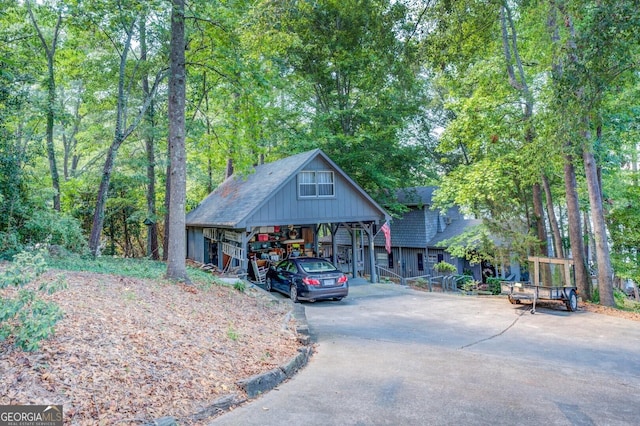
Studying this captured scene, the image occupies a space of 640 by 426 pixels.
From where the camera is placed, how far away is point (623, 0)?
5.95 m

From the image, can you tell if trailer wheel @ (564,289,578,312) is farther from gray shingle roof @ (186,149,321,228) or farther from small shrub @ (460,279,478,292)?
gray shingle roof @ (186,149,321,228)

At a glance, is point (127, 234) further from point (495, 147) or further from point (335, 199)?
point (495, 147)

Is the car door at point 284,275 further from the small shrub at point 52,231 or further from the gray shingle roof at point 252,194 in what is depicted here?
the small shrub at point 52,231

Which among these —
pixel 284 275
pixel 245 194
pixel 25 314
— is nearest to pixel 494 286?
pixel 284 275

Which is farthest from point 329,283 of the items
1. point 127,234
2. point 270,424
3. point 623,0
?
point 127,234

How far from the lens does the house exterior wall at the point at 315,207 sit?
1544 cm

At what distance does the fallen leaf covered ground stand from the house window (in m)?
9.24

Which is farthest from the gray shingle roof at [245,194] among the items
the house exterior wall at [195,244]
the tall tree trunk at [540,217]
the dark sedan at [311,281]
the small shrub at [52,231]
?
the tall tree trunk at [540,217]

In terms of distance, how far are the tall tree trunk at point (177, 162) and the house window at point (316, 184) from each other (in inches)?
276

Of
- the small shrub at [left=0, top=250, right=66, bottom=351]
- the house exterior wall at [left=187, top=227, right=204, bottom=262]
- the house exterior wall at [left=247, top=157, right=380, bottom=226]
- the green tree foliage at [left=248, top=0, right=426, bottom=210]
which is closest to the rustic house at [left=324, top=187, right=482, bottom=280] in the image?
the green tree foliage at [left=248, top=0, right=426, bottom=210]

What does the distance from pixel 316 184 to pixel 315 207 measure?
3.41 ft

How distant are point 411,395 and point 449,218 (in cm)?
2452

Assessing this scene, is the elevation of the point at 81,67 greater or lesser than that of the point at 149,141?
greater

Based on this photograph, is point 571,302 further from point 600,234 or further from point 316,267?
point 316,267
